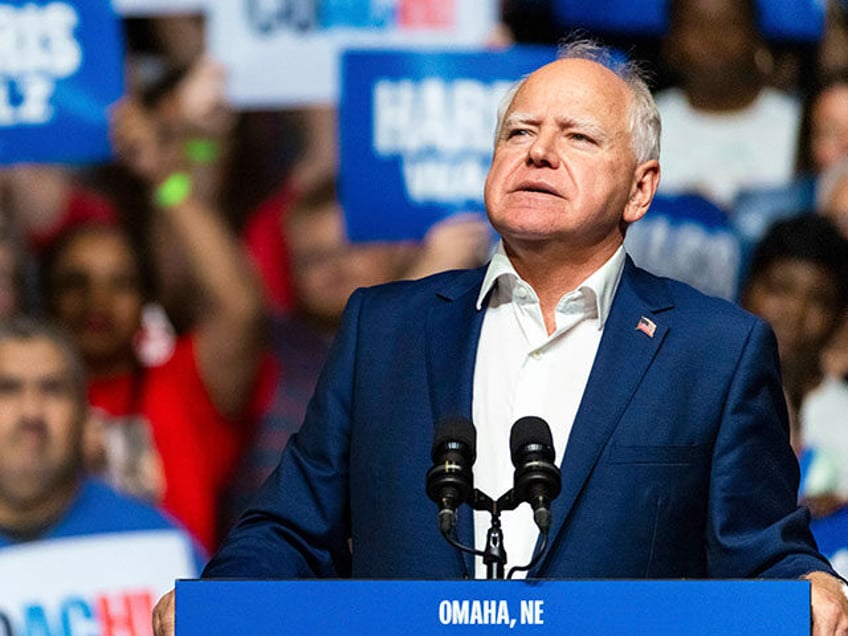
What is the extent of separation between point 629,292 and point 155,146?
122 inches

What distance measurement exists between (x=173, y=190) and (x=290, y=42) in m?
0.65

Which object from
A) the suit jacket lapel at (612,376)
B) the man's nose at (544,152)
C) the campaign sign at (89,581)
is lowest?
the campaign sign at (89,581)

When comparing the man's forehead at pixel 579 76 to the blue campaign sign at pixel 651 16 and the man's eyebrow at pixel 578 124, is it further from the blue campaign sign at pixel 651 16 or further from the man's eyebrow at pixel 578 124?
the blue campaign sign at pixel 651 16

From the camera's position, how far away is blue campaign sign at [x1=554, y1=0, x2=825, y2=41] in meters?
5.44

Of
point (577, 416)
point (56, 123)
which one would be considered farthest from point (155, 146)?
point (577, 416)

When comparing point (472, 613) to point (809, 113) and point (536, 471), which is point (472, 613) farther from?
point (809, 113)

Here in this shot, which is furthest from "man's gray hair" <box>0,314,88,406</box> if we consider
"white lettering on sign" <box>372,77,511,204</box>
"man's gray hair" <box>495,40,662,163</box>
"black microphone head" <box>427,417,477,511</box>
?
"black microphone head" <box>427,417,477,511</box>

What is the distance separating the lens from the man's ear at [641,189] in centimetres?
267

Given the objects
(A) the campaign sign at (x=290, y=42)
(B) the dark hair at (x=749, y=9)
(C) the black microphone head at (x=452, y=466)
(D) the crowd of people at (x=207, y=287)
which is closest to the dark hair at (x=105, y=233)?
(D) the crowd of people at (x=207, y=287)

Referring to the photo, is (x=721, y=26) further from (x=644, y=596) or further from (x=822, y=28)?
(x=644, y=596)

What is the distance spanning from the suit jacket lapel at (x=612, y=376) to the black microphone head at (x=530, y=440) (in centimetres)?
34

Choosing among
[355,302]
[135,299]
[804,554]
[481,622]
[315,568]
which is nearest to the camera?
[481,622]

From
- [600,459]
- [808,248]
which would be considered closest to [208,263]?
[808,248]

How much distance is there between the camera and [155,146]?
5355 millimetres
